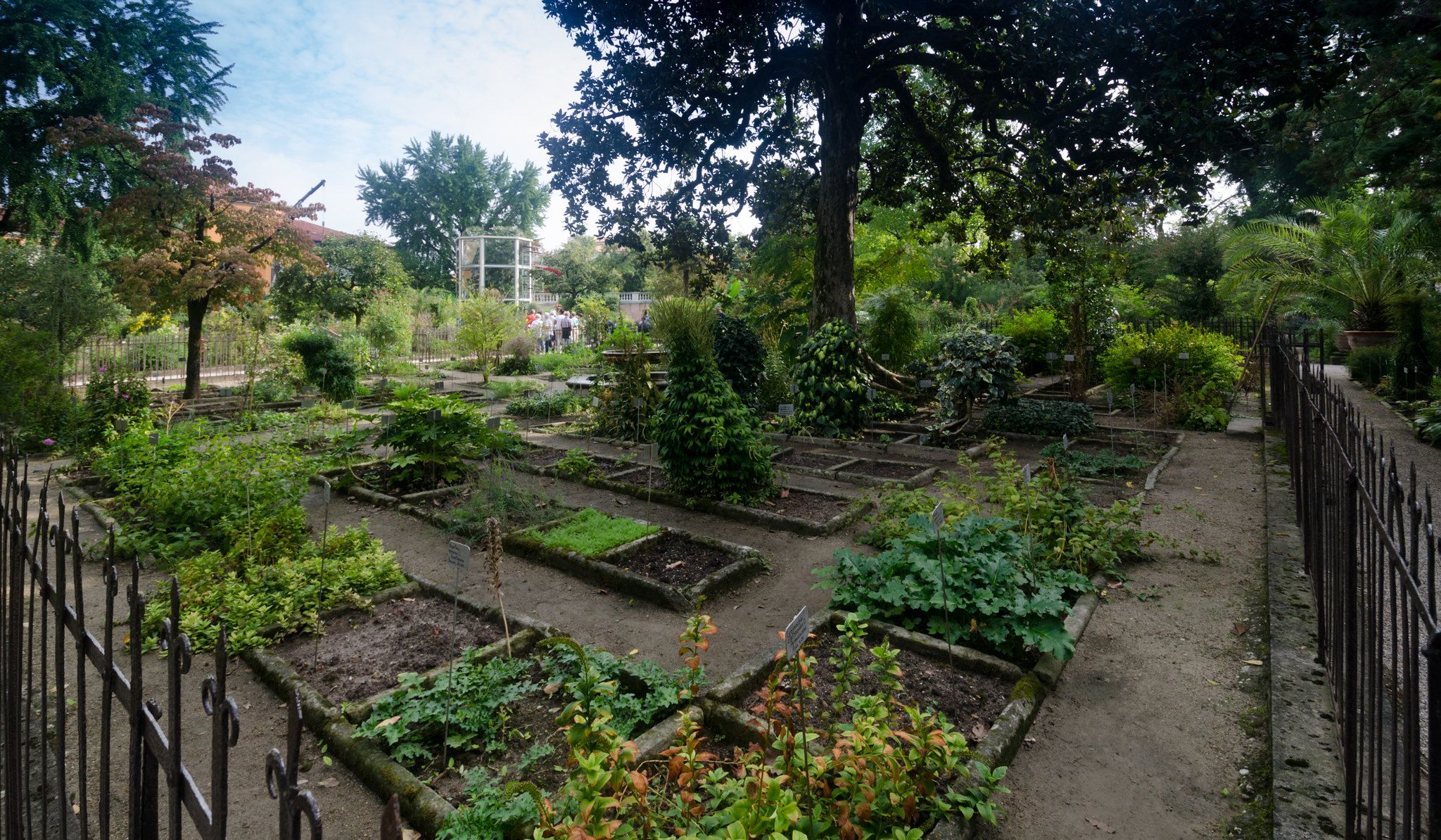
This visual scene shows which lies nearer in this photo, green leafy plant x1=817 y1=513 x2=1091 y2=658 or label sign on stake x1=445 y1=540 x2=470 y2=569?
label sign on stake x1=445 y1=540 x2=470 y2=569

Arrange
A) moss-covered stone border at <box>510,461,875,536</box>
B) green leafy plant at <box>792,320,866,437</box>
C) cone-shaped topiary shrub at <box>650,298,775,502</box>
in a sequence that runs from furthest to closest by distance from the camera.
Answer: green leafy plant at <box>792,320,866,437</box>
cone-shaped topiary shrub at <box>650,298,775,502</box>
moss-covered stone border at <box>510,461,875,536</box>

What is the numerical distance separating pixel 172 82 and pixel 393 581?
18594mm

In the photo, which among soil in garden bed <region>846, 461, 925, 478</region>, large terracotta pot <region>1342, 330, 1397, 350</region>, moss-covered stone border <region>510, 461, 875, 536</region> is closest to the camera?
moss-covered stone border <region>510, 461, 875, 536</region>

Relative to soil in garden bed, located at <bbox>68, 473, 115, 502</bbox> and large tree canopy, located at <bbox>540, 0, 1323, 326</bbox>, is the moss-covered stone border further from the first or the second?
large tree canopy, located at <bbox>540, 0, 1323, 326</bbox>

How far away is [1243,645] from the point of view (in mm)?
4070

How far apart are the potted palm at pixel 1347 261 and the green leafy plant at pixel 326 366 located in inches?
760

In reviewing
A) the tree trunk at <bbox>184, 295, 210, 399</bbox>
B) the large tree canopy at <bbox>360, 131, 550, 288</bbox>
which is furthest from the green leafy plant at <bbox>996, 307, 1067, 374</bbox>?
the large tree canopy at <bbox>360, 131, 550, 288</bbox>

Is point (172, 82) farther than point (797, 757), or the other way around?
point (172, 82)

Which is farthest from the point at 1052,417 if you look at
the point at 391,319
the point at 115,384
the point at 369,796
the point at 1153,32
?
the point at 391,319

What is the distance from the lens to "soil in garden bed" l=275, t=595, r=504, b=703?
3717 mm

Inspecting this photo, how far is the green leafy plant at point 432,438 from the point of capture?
7625 mm

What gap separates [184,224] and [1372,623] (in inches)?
644

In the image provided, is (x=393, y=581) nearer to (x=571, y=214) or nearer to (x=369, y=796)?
(x=369, y=796)

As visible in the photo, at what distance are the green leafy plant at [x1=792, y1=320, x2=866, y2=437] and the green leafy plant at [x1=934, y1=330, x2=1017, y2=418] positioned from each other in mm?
1220
